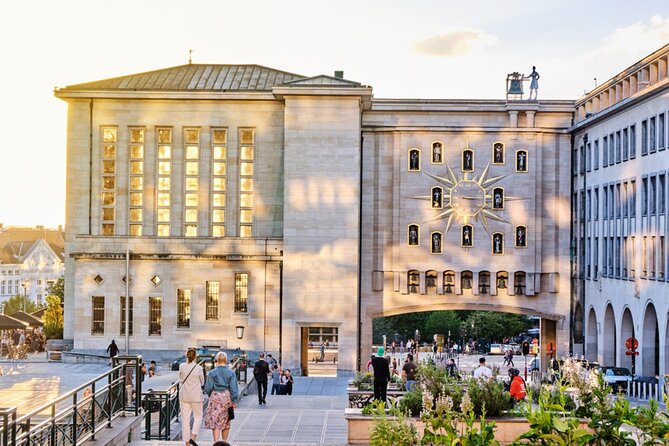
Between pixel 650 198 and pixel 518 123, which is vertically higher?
pixel 518 123

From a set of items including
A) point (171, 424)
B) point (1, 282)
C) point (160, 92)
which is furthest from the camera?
point (1, 282)

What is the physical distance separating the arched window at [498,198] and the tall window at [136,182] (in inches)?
769

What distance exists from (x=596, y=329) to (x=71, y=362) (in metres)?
27.8

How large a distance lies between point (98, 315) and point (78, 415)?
4361cm

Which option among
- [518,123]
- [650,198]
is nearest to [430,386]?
[650,198]

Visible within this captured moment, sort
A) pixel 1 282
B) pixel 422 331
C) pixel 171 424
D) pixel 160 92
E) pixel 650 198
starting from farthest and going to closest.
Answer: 1. pixel 1 282
2. pixel 422 331
3. pixel 160 92
4. pixel 650 198
5. pixel 171 424

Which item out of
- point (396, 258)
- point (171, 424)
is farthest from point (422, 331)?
point (171, 424)

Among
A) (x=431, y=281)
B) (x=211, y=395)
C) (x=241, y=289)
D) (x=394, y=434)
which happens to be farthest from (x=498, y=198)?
(x=394, y=434)

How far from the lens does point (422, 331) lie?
109125 mm

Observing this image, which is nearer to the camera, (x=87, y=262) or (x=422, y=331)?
(x=87, y=262)

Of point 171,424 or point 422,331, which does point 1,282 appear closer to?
point 422,331

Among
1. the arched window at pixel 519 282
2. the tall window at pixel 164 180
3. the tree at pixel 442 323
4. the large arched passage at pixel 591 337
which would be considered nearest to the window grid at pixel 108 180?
the tall window at pixel 164 180

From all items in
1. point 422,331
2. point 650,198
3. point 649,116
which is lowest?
point 422,331

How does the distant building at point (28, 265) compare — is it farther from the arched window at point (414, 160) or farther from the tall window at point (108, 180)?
the arched window at point (414, 160)
